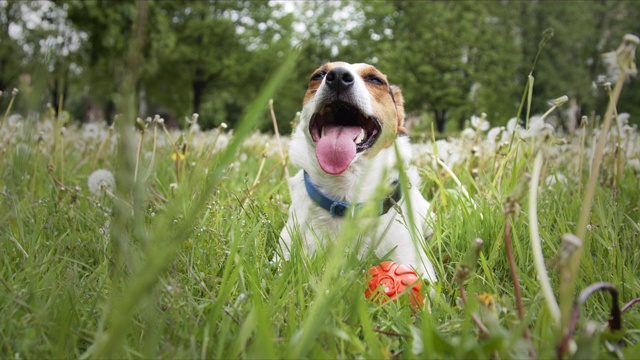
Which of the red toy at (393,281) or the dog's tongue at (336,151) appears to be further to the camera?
the dog's tongue at (336,151)

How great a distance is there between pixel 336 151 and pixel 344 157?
0.20ft

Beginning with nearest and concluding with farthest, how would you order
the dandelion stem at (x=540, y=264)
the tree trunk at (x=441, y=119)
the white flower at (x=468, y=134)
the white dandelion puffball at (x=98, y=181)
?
the dandelion stem at (x=540, y=264) → the white dandelion puffball at (x=98, y=181) → the white flower at (x=468, y=134) → the tree trunk at (x=441, y=119)

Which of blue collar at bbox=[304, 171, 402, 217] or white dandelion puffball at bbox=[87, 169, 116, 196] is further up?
blue collar at bbox=[304, 171, 402, 217]

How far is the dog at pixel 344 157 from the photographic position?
246cm

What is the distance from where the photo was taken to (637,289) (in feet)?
5.80

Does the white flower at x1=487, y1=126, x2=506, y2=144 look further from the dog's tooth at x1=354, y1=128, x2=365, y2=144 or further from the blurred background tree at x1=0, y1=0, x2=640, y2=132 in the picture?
the blurred background tree at x1=0, y1=0, x2=640, y2=132

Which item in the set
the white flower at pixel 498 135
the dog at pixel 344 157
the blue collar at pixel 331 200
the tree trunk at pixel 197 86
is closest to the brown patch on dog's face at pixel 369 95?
the dog at pixel 344 157

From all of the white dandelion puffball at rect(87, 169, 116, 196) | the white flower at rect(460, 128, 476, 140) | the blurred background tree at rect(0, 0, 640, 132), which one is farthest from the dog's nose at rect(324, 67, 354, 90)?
the blurred background tree at rect(0, 0, 640, 132)

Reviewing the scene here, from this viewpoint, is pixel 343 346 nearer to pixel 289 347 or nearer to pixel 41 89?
pixel 289 347

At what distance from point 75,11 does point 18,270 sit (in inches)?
494

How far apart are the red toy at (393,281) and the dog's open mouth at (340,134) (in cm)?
70

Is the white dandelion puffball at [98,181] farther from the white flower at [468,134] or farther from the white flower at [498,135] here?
the white flower at [468,134]

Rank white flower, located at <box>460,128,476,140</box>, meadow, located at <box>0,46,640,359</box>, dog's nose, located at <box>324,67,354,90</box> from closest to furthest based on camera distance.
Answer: meadow, located at <box>0,46,640,359</box>, dog's nose, located at <box>324,67,354,90</box>, white flower, located at <box>460,128,476,140</box>

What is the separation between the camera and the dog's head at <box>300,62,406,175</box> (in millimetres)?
2535
